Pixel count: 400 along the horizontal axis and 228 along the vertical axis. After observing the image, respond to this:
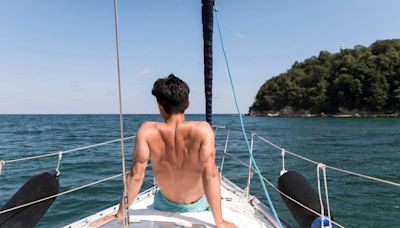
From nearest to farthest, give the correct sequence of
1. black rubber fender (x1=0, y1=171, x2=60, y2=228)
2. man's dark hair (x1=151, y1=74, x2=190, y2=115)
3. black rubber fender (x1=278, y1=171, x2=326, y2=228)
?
man's dark hair (x1=151, y1=74, x2=190, y2=115)
black rubber fender (x1=278, y1=171, x2=326, y2=228)
black rubber fender (x1=0, y1=171, x2=60, y2=228)

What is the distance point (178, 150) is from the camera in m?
2.32

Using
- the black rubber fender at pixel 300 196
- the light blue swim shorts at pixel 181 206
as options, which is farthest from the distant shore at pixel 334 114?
the light blue swim shorts at pixel 181 206

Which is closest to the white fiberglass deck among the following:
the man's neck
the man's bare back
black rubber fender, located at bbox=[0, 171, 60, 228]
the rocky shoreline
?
the man's bare back

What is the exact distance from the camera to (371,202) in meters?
7.70

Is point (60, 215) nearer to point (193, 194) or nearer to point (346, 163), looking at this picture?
point (193, 194)

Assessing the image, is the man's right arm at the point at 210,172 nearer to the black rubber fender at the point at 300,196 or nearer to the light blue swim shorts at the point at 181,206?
the light blue swim shorts at the point at 181,206

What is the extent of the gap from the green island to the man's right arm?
261 ft

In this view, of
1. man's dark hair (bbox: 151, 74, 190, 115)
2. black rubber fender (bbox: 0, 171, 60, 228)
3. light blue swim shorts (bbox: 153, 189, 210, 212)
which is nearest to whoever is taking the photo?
man's dark hair (bbox: 151, 74, 190, 115)

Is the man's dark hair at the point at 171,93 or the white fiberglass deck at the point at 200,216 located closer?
the man's dark hair at the point at 171,93

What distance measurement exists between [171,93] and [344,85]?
87435 mm

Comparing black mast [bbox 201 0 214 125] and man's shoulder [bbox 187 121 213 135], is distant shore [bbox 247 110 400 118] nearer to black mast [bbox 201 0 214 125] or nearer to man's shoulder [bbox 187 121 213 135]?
black mast [bbox 201 0 214 125]

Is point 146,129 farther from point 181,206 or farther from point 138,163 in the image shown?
point 181,206

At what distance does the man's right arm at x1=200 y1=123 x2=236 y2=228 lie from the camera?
2.25 metres

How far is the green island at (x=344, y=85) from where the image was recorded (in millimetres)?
74375
